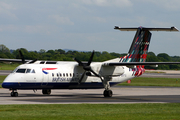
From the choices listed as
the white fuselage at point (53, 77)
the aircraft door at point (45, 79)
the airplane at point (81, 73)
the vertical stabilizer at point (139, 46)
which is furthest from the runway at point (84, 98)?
the vertical stabilizer at point (139, 46)

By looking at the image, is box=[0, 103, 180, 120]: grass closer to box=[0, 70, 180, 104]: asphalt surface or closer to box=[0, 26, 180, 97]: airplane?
box=[0, 70, 180, 104]: asphalt surface

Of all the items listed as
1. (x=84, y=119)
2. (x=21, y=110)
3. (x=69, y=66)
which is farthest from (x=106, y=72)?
(x=84, y=119)

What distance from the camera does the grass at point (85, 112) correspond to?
56.4 feet

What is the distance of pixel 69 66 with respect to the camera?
31438 mm

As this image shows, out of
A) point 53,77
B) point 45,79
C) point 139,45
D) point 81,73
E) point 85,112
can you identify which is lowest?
point 85,112

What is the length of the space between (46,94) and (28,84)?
182 inches

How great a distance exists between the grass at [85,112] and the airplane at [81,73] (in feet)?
22.1

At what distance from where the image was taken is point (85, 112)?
755 inches

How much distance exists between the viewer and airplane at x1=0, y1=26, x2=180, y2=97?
28.2m

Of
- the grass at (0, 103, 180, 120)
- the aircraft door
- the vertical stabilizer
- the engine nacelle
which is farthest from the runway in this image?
the vertical stabilizer

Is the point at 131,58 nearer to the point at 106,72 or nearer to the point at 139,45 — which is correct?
the point at 139,45

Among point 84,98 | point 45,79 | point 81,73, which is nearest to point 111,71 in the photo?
point 81,73

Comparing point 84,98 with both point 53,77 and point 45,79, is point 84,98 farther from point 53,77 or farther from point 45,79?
point 45,79

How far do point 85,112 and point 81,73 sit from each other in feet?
40.6
